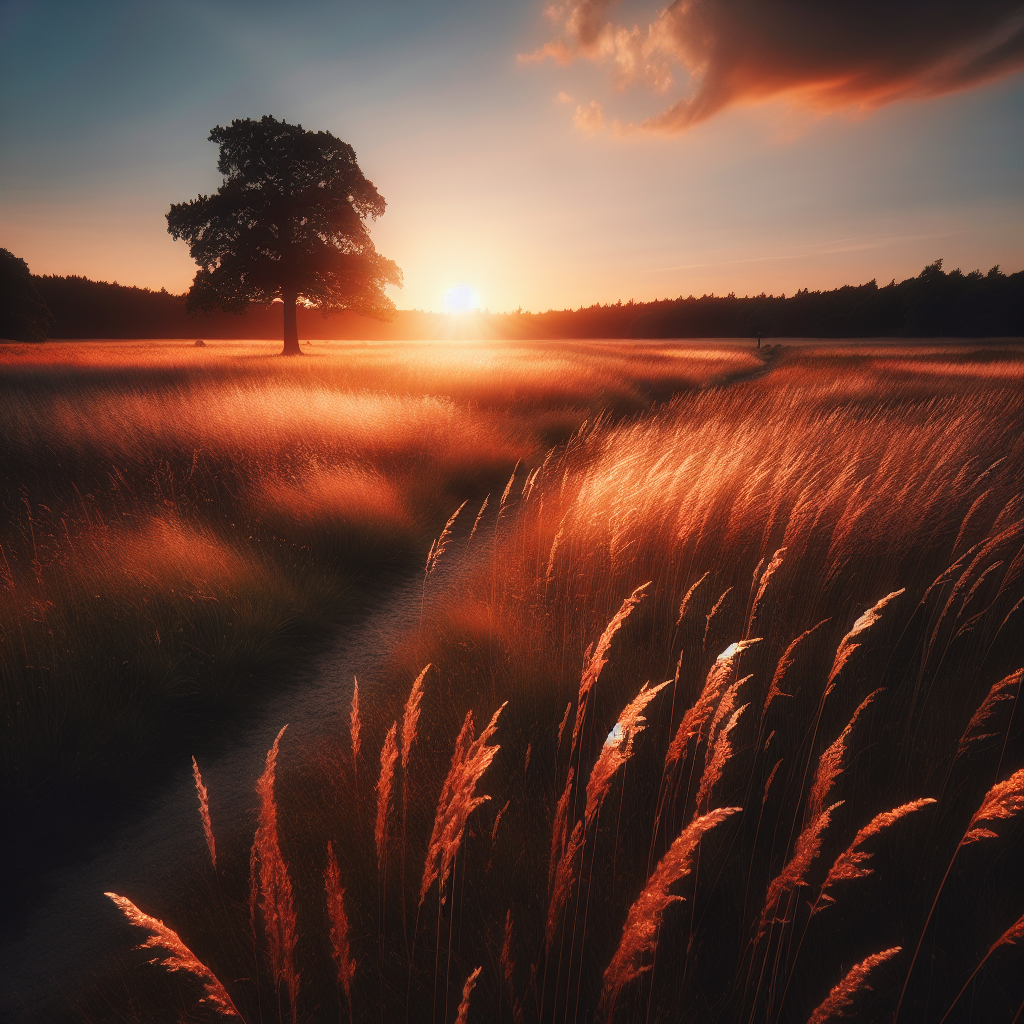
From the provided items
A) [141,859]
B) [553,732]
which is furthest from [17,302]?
[553,732]

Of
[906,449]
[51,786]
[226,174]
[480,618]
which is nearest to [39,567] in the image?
[51,786]

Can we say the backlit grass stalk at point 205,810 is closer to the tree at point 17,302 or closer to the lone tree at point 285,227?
the lone tree at point 285,227

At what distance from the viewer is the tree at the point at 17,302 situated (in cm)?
3556

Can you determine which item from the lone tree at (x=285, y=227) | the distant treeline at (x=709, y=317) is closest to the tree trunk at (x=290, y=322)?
the lone tree at (x=285, y=227)

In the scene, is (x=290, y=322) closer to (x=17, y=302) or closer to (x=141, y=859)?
(x=141, y=859)

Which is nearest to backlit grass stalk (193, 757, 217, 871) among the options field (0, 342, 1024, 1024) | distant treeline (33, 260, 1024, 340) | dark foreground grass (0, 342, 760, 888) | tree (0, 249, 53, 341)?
field (0, 342, 1024, 1024)

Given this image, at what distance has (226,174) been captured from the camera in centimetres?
2333

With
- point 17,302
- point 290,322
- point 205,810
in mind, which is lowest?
point 205,810

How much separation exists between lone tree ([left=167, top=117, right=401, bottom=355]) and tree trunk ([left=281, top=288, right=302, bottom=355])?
46 millimetres

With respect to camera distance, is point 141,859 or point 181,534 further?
point 181,534

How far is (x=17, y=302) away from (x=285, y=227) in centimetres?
2715

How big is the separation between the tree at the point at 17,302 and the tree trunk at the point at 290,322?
26.0m

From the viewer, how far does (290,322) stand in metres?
24.9

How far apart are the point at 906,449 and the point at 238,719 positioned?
18.4ft
